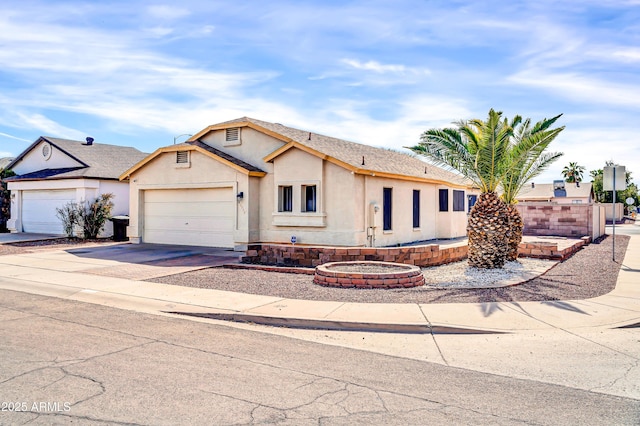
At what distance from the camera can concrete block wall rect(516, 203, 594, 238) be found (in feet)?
82.1

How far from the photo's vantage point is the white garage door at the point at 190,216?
758 inches

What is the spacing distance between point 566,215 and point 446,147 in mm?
14792

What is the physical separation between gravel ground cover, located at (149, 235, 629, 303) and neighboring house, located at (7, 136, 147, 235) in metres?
14.0

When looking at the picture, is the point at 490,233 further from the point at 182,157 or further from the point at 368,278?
the point at 182,157

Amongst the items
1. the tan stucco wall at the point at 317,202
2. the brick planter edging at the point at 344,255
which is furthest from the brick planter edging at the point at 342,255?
the tan stucco wall at the point at 317,202

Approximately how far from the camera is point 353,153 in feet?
64.4

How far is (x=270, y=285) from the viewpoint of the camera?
36.8 feet

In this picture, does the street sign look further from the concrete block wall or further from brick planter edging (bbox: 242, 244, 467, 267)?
the concrete block wall

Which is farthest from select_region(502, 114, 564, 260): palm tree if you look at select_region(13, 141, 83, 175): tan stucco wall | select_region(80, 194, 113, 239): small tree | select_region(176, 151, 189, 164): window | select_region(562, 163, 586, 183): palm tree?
select_region(562, 163, 586, 183): palm tree

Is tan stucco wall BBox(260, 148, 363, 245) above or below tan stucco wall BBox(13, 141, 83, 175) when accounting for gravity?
below

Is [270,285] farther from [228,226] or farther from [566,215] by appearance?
[566,215]

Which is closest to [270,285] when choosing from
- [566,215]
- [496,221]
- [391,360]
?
[391,360]

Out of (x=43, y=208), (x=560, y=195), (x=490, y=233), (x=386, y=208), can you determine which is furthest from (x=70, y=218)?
(x=560, y=195)

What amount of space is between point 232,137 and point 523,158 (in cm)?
1119
